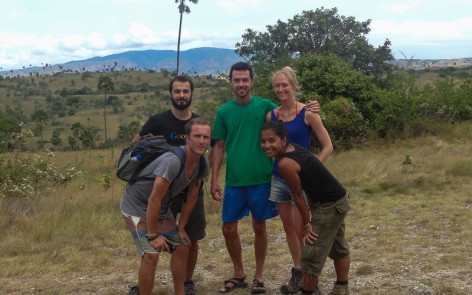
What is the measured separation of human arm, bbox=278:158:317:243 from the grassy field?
0.90m

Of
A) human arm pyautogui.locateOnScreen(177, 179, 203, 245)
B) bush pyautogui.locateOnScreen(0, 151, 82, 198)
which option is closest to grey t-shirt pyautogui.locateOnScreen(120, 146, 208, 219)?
human arm pyautogui.locateOnScreen(177, 179, 203, 245)

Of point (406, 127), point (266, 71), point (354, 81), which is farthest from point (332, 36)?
point (406, 127)

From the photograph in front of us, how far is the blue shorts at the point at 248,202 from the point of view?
383 cm

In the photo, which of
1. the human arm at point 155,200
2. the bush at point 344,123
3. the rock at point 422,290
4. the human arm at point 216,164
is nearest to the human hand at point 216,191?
the human arm at point 216,164

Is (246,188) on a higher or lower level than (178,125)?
lower

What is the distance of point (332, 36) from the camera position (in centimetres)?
2109

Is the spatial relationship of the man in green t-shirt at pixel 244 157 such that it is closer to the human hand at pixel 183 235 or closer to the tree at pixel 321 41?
the human hand at pixel 183 235

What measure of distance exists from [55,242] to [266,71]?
12297 mm

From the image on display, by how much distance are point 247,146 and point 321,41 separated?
61.1ft

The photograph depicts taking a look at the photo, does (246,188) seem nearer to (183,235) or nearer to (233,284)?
(183,235)

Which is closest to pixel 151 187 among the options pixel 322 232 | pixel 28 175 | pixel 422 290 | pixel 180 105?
pixel 180 105

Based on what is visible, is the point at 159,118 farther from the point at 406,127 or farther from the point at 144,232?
the point at 406,127

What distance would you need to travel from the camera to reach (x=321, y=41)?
70.1 feet

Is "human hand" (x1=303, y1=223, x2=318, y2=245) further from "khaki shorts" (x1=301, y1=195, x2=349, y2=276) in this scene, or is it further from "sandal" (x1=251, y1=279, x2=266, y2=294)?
"sandal" (x1=251, y1=279, x2=266, y2=294)
